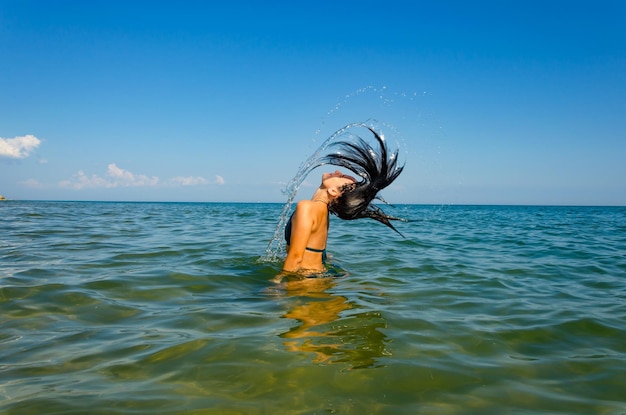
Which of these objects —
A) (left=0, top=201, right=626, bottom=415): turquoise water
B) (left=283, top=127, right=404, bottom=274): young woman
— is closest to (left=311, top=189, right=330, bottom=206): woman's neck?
(left=283, top=127, right=404, bottom=274): young woman

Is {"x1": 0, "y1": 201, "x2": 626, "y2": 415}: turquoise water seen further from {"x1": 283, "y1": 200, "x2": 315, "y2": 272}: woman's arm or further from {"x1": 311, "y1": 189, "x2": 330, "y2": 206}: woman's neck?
{"x1": 311, "y1": 189, "x2": 330, "y2": 206}: woman's neck

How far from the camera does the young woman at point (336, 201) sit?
5.66 metres

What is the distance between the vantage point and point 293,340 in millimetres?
3742

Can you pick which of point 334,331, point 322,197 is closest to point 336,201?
point 322,197

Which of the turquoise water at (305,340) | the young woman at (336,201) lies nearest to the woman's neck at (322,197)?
the young woman at (336,201)

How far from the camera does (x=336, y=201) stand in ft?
19.7

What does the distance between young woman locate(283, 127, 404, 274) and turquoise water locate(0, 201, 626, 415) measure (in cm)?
51

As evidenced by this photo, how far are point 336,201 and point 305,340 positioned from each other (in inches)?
103

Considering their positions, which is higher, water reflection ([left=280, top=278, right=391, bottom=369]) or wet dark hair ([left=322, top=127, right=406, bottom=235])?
wet dark hair ([left=322, top=127, right=406, bottom=235])

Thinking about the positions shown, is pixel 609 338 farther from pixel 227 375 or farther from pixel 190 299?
pixel 190 299

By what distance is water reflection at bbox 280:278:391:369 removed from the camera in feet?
11.3

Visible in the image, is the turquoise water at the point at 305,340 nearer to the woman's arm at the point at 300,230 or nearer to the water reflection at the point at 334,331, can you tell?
the water reflection at the point at 334,331

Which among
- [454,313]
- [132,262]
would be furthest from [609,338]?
[132,262]

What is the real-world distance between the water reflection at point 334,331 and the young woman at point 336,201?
68 cm
